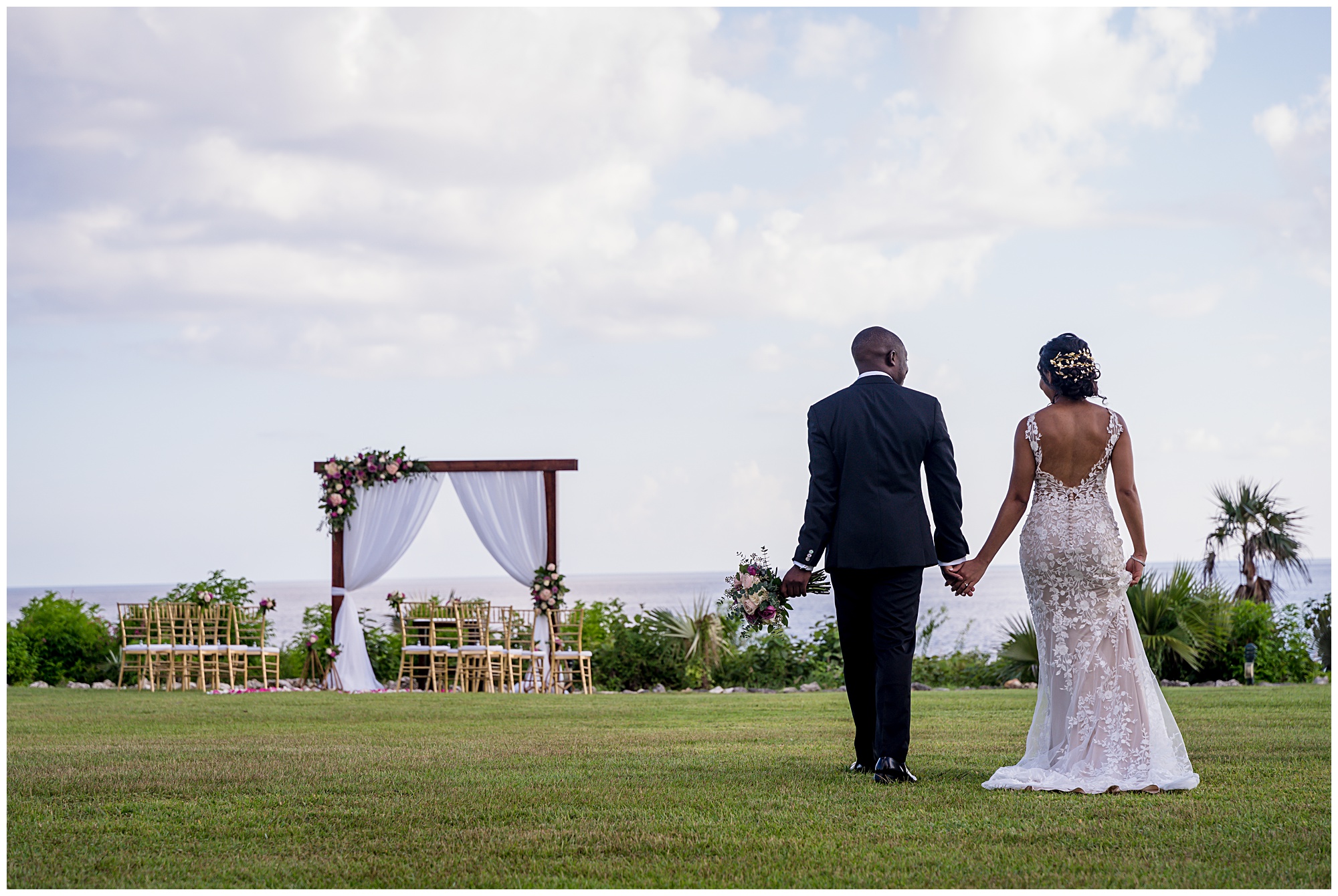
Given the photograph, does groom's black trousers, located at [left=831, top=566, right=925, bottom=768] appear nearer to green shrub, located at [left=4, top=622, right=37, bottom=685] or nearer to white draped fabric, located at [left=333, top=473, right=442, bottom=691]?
white draped fabric, located at [left=333, top=473, right=442, bottom=691]

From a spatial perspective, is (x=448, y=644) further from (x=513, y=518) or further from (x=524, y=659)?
(x=513, y=518)

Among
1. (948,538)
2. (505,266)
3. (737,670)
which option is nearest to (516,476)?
(737,670)

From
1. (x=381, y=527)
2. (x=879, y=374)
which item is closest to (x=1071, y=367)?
(x=879, y=374)

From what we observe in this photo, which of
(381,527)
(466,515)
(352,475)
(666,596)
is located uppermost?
(352,475)

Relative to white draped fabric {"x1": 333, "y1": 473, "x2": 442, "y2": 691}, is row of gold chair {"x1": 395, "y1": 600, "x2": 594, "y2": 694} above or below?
below

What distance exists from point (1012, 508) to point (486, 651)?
30.0 feet

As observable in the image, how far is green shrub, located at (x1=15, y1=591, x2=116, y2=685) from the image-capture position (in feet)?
48.4

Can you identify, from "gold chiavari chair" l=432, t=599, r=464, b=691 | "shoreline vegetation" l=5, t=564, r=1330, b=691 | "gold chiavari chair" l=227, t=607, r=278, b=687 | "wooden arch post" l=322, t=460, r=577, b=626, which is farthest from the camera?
"wooden arch post" l=322, t=460, r=577, b=626

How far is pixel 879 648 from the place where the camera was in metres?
5.13

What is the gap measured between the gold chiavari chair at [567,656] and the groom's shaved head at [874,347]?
8.64 m

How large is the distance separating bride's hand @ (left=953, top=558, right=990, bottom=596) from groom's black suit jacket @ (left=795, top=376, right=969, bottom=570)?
0.18ft

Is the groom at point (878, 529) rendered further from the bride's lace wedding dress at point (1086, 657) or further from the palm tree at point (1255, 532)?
the palm tree at point (1255, 532)

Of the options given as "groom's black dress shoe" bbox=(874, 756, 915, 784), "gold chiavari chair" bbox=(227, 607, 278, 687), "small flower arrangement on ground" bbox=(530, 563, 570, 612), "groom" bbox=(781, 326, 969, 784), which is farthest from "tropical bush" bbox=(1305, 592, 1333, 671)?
"gold chiavari chair" bbox=(227, 607, 278, 687)

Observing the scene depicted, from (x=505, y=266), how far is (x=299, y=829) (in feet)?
62.6
